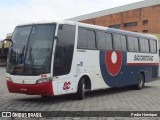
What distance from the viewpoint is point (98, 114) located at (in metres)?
11.2

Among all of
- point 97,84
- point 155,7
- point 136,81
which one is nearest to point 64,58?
point 97,84

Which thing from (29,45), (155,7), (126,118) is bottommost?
(126,118)

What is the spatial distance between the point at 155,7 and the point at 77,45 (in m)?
56.5

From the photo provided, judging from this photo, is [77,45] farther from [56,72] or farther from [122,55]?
[122,55]

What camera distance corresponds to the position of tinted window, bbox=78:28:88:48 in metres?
15.9

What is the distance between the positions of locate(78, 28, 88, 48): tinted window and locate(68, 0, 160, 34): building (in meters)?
53.7

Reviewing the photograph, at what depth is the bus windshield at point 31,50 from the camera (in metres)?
14.0

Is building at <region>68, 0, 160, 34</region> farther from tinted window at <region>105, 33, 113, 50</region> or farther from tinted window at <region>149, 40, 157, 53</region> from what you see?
tinted window at <region>105, 33, 113, 50</region>

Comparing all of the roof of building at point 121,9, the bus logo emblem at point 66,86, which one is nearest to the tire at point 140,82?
the bus logo emblem at point 66,86

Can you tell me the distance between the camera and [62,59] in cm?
1455

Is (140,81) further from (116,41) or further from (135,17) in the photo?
(135,17)

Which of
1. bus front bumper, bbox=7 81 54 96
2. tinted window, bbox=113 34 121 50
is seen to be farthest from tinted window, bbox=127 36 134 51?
bus front bumper, bbox=7 81 54 96

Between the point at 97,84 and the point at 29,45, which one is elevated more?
the point at 29,45

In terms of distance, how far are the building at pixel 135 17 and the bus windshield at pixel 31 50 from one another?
5583 cm
